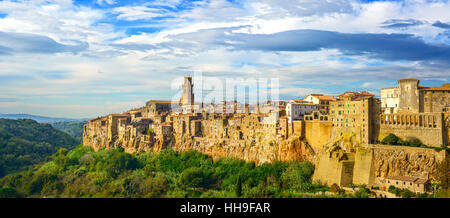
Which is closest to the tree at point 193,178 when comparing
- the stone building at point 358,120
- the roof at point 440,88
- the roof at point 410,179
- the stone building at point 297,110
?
the stone building at point 297,110

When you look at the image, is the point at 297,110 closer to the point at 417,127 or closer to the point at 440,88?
the point at 417,127

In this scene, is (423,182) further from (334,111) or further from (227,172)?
(227,172)

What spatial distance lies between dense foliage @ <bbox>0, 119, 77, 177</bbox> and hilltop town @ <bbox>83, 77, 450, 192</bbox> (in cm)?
1852

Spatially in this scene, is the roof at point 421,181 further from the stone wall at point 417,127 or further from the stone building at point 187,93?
the stone building at point 187,93

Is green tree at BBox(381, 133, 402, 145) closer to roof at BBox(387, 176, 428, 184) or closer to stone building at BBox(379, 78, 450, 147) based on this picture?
stone building at BBox(379, 78, 450, 147)

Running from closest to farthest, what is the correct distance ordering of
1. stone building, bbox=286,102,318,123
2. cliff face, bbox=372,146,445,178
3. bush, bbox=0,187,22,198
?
cliff face, bbox=372,146,445,178 < stone building, bbox=286,102,318,123 < bush, bbox=0,187,22,198

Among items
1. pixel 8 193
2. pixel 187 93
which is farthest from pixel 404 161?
pixel 8 193

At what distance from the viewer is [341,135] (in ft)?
93.8

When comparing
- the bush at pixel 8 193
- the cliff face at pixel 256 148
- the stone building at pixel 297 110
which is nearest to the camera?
the cliff face at pixel 256 148

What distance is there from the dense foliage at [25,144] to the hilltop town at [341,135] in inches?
729

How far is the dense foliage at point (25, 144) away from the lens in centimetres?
5122

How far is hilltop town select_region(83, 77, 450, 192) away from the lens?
24906mm

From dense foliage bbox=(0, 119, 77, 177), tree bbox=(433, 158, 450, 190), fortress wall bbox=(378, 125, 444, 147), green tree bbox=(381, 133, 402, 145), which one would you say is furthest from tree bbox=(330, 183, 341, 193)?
dense foliage bbox=(0, 119, 77, 177)
